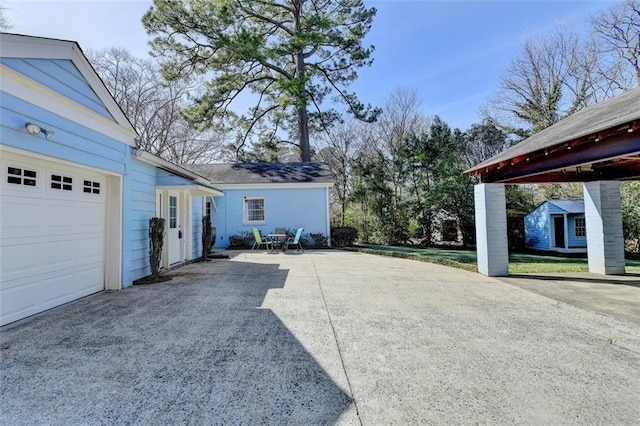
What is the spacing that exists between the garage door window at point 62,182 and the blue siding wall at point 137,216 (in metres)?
1.10

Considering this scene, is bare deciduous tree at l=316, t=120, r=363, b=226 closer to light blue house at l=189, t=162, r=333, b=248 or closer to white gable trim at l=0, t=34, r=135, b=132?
light blue house at l=189, t=162, r=333, b=248

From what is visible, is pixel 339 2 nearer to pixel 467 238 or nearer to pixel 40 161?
pixel 467 238

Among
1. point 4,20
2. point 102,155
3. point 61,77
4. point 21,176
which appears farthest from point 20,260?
point 4,20

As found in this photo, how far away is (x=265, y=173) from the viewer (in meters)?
15.1

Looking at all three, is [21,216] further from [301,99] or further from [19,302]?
[301,99]

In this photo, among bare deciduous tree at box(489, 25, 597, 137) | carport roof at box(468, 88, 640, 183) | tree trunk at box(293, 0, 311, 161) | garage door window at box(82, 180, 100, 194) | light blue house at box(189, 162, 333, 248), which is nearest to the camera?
carport roof at box(468, 88, 640, 183)

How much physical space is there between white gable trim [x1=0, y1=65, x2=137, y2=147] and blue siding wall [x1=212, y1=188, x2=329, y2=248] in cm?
813

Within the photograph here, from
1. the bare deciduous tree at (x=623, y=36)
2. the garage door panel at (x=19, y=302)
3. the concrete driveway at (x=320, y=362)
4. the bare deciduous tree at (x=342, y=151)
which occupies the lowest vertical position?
the concrete driveway at (x=320, y=362)

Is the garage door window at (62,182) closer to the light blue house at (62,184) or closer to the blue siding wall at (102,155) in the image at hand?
the light blue house at (62,184)

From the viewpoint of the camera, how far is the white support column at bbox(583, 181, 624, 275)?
6828 mm

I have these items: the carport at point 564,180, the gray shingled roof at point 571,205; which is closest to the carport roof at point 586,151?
the carport at point 564,180

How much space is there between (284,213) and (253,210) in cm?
152

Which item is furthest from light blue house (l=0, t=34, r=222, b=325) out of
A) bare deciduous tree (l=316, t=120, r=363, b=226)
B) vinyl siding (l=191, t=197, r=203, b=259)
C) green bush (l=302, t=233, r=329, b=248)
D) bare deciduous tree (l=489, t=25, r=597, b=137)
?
bare deciduous tree (l=489, t=25, r=597, b=137)

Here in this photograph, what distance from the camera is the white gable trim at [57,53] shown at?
147 inches
